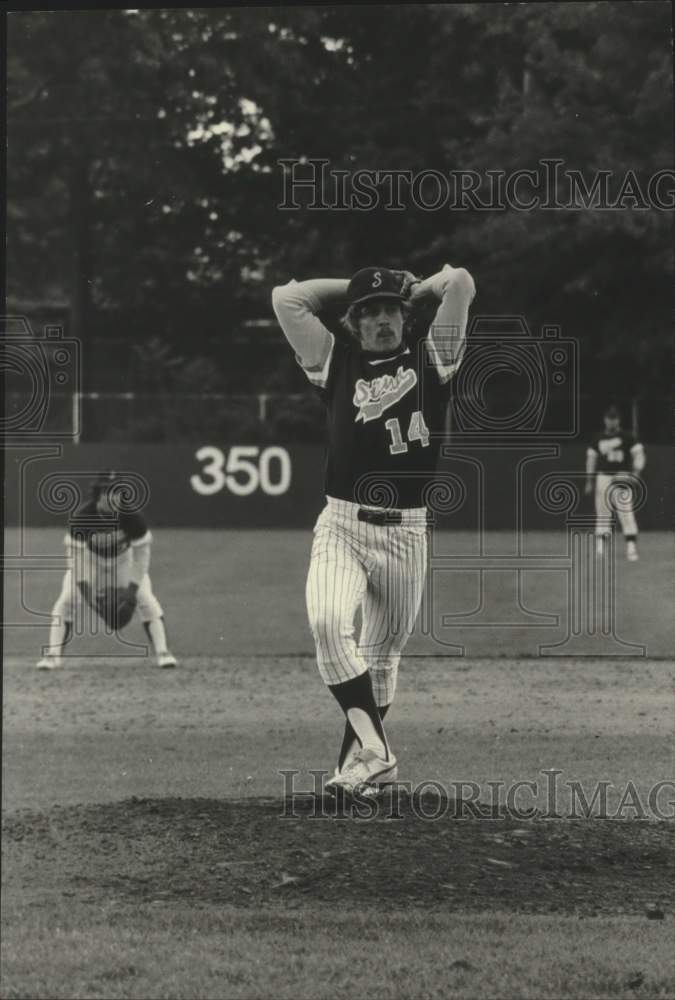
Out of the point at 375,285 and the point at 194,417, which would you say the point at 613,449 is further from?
the point at 194,417

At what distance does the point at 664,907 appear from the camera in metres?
3.48

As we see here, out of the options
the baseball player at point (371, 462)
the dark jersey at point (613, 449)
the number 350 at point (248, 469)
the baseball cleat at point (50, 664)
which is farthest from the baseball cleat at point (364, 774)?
the baseball cleat at point (50, 664)

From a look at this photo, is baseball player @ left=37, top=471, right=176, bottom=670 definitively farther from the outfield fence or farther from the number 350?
the outfield fence

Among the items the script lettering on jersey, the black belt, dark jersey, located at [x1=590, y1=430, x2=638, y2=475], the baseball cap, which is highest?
the baseball cap

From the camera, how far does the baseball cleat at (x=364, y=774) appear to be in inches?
139

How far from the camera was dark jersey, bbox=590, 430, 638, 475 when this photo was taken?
760cm

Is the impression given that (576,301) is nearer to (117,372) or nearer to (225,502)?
(225,502)

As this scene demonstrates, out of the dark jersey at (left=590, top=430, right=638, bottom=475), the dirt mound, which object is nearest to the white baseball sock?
the dark jersey at (left=590, top=430, right=638, bottom=475)

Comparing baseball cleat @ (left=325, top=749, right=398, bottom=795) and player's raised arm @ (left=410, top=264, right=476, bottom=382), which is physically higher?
player's raised arm @ (left=410, top=264, right=476, bottom=382)

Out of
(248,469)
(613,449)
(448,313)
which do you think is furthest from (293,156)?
(448,313)

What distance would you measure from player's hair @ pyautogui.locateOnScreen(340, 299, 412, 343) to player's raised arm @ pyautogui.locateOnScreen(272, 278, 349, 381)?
47mm

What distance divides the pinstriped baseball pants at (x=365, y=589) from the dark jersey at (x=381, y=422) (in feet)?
0.25

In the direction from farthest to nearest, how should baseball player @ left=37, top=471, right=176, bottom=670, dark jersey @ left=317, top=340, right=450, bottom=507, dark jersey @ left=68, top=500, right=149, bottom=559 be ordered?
dark jersey @ left=68, top=500, right=149, bottom=559, baseball player @ left=37, top=471, right=176, bottom=670, dark jersey @ left=317, top=340, right=450, bottom=507

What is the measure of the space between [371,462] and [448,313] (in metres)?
0.43
